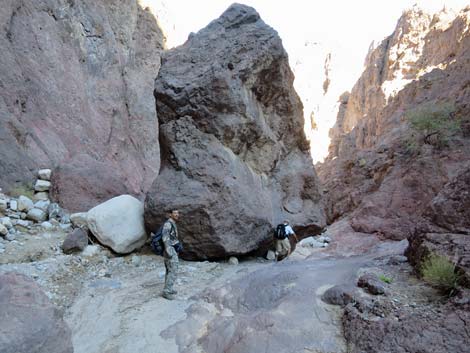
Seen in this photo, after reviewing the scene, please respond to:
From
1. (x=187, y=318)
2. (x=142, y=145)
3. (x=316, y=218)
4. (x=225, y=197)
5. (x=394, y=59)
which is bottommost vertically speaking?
(x=187, y=318)

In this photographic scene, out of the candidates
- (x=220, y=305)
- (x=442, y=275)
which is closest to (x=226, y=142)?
(x=220, y=305)

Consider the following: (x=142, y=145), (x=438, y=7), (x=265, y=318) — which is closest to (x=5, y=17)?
(x=142, y=145)

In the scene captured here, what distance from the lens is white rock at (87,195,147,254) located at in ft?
25.7

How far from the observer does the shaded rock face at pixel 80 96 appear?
10.0 m

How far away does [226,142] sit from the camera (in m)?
8.77

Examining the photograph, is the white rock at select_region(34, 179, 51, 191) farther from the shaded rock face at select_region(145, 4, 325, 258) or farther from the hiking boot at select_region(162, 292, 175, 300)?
the hiking boot at select_region(162, 292, 175, 300)

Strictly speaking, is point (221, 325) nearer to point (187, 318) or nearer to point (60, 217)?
point (187, 318)

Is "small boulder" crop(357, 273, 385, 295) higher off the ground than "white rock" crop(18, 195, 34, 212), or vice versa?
"white rock" crop(18, 195, 34, 212)

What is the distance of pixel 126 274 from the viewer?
704 cm

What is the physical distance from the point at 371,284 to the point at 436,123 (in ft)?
30.7

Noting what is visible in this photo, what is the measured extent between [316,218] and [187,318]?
245 inches

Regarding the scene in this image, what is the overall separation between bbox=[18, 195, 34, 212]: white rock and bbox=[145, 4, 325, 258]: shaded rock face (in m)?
2.89

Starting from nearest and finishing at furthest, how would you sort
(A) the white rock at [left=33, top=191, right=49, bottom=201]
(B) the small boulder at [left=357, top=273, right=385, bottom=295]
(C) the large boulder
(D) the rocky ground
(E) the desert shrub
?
1. (C) the large boulder
2. (D) the rocky ground
3. (B) the small boulder at [left=357, top=273, right=385, bottom=295]
4. (A) the white rock at [left=33, top=191, right=49, bottom=201]
5. (E) the desert shrub

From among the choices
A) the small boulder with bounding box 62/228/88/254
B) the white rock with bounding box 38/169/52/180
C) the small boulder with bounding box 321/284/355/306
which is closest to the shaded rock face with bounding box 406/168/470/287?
the small boulder with bounding box 321/284/355/306
